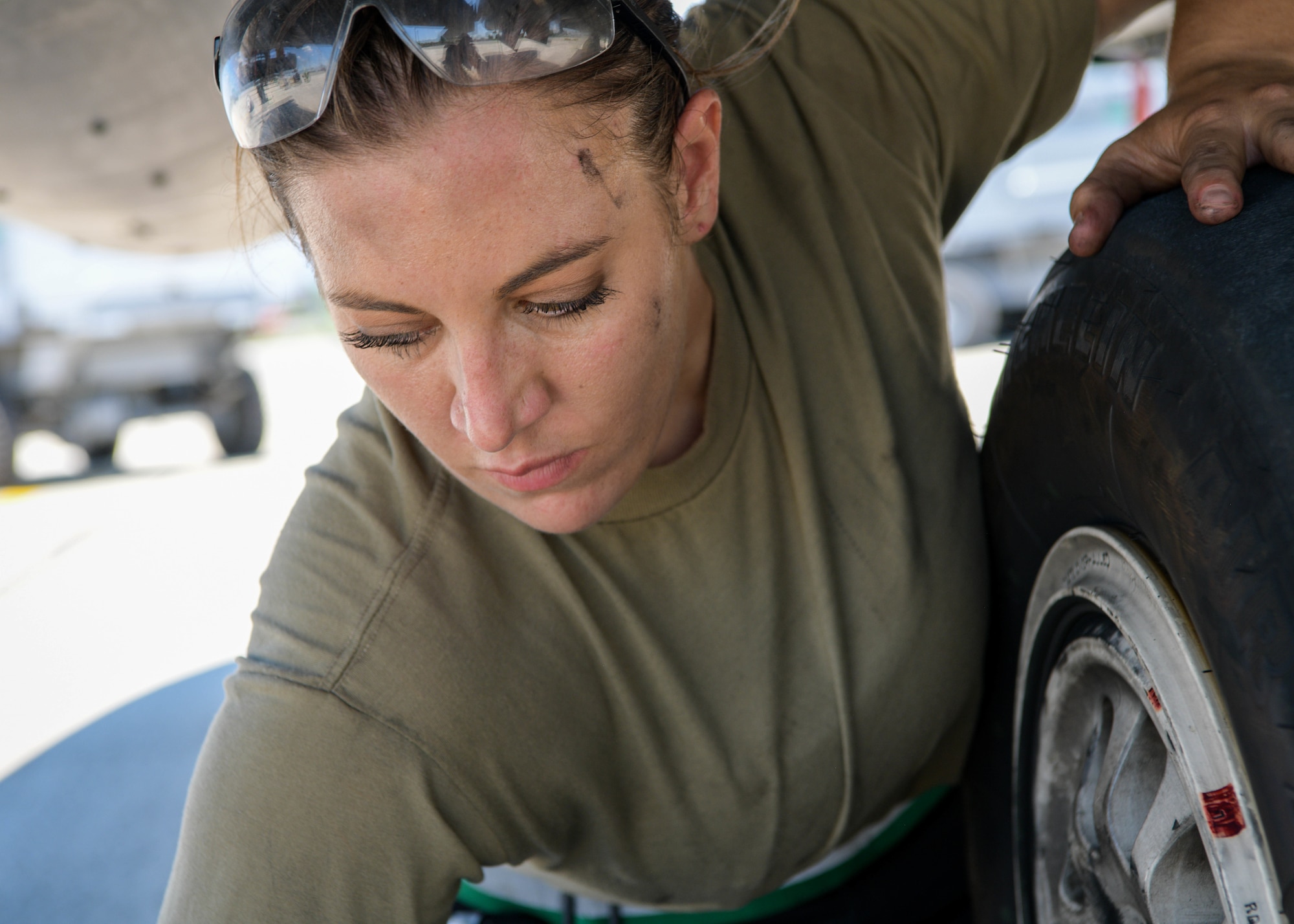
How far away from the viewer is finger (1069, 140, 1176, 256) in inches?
33.0

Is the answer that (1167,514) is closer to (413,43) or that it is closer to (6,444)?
(413,43)

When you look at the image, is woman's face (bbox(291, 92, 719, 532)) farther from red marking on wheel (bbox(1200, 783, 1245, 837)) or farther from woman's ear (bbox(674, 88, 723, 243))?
red marking on wheel (bbox(1200, 783, 1245, 837))

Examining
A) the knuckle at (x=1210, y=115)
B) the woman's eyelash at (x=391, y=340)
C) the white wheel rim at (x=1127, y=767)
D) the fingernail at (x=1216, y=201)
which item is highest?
the knuckle at (x=1210, y=115)

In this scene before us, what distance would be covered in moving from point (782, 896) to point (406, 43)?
960 mm

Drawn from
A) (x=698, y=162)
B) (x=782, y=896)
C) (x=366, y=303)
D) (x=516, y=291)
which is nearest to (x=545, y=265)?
(x=516, y=291)

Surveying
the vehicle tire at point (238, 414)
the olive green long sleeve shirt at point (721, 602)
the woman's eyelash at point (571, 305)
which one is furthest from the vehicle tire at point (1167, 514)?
the vehicle tire at point (238, 414)

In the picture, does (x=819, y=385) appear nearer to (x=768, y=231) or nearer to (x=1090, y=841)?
(x=768, y=231)

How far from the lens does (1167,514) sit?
0.71 meters

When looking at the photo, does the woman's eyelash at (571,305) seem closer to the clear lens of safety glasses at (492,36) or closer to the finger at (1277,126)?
the clear lens of safety glasses at (492,36)

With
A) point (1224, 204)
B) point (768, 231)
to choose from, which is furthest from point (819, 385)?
point (1224, 204)

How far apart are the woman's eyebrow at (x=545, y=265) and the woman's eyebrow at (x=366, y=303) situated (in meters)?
0.06

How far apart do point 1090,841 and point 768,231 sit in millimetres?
642

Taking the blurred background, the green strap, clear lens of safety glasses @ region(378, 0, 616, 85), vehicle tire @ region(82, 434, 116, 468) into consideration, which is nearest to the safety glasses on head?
clear lens of safety glasses @ region(378, 0, 616, 85)

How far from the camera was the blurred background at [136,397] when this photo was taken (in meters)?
1.85
